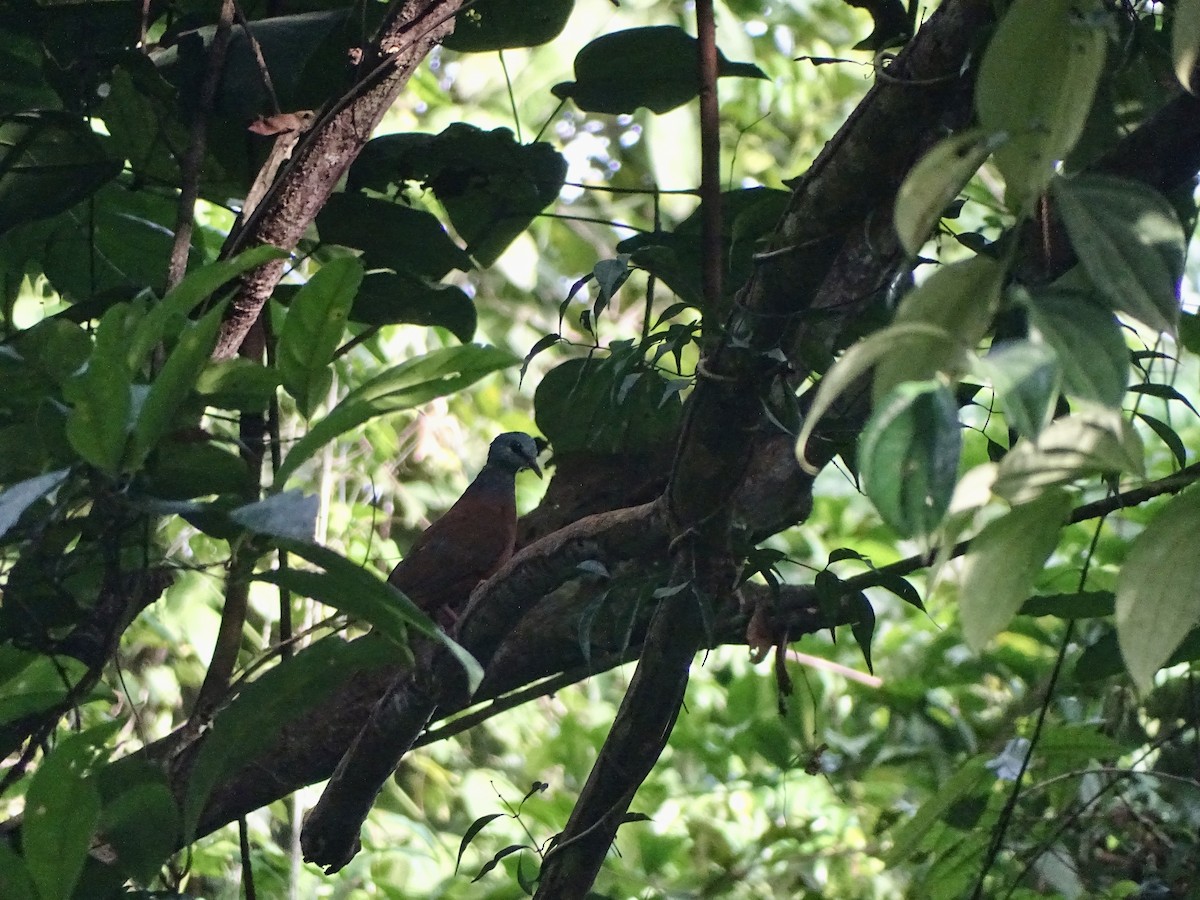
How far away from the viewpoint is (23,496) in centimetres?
81

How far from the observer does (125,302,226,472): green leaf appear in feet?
2.79

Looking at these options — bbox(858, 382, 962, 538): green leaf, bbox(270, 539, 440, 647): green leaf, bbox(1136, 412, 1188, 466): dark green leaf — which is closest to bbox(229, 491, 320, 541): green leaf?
bbox(270, 539, 440, 647): green leaf

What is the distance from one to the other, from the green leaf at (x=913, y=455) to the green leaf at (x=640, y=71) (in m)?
1.33

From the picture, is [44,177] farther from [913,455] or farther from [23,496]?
[913,455]

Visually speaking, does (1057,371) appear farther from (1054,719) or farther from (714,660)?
(714,660)

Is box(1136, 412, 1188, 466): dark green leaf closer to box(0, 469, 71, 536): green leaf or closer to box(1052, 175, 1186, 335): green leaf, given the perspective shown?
box(1052, 175, 1186, 335): green leaf

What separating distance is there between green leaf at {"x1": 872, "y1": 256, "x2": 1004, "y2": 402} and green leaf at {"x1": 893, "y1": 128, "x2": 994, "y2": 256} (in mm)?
24

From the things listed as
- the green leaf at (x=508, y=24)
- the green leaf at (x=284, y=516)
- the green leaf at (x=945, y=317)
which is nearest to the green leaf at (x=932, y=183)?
the green leaf at (x=945, y=317)

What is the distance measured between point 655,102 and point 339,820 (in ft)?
4.07

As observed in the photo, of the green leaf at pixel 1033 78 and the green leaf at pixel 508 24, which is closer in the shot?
the green leaf at pixel 1033 78

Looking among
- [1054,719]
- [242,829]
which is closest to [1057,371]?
[242,829]

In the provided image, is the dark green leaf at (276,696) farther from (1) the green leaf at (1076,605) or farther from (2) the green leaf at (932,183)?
(1) the green leaf at (1076,605)

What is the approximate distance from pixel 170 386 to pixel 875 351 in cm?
54

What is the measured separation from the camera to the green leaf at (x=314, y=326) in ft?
3.25
